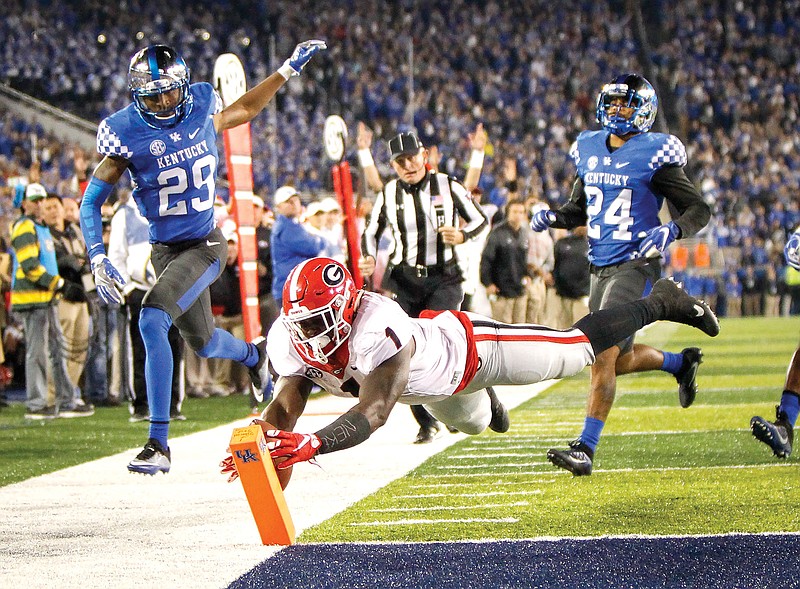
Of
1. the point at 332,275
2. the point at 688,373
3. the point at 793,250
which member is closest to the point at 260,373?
the point at 688,373

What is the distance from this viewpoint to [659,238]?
16.4ft

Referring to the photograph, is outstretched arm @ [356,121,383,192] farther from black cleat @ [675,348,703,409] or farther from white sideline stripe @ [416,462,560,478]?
white sideline stripe @ [416,462,560,478]

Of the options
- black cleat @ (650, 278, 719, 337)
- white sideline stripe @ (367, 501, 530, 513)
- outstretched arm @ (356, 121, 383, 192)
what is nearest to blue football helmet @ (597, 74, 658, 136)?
black cleat @ (650, 278, 719, 337)

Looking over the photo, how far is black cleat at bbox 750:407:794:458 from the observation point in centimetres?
518

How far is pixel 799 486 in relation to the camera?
4516 mm

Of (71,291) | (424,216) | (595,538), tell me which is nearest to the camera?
(595,538)

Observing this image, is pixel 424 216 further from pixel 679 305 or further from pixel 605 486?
pixel 605 486

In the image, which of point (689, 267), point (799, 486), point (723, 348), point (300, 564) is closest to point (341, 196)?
point (799, 486)

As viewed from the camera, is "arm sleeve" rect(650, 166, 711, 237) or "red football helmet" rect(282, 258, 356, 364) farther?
"arm sleeve" rect(650, 166, 711, 237)

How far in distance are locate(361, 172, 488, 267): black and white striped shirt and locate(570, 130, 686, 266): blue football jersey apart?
1.37 metres

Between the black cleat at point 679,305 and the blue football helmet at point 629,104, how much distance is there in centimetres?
78

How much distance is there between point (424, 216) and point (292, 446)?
11.1 feet

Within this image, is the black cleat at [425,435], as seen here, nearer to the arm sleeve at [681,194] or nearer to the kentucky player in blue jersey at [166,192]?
the kentucky player in blue jersey at [166,192]

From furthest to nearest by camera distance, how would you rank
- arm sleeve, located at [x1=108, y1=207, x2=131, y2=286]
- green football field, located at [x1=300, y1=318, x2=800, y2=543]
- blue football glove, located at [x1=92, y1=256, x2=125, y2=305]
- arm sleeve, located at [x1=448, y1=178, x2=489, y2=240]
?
arm sleeve, located at [x1=108, y1=207, x2=131, y2=286]
arm sleeve, located at [x1=448, y1=178, x2=489, y2=240]
blue football glove, located at [x1=92, y1=256, x2=125, y2=305]
green football field, located at [x1=300, y1=318, x2=800, y2=543]
